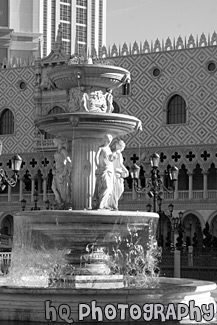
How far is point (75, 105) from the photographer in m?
11.4

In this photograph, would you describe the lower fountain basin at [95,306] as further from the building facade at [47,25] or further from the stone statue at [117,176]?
the building facade at [47,25]

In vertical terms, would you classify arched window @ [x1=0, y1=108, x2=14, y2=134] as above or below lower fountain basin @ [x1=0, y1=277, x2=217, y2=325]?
above

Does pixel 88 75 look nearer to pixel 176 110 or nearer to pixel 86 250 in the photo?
pixel 86 250

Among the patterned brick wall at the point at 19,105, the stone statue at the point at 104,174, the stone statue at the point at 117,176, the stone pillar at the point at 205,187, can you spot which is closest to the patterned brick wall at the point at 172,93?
the stone pillar at the point at 205,187

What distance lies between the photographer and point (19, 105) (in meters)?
36.9

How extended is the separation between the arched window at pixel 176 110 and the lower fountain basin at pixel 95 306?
24.3 meters

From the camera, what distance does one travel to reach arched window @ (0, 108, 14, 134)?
122ft

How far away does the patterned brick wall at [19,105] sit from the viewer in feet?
120

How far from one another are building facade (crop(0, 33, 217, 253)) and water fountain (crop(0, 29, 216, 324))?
19.7m

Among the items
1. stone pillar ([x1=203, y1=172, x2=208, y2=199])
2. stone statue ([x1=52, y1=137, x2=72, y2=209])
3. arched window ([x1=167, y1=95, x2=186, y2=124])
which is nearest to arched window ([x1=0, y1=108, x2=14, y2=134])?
arched window ([x1=167, y1=95, x2=186, y2=124])

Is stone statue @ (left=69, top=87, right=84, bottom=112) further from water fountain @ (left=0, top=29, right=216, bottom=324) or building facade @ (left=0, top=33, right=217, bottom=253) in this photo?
building facade @ (left=0, top=33, right=217, bottom=253)

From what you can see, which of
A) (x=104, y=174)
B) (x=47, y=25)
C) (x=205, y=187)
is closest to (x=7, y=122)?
(x=205, y=187)

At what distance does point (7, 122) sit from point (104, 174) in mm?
26936

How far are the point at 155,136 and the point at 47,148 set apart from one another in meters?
5.32
